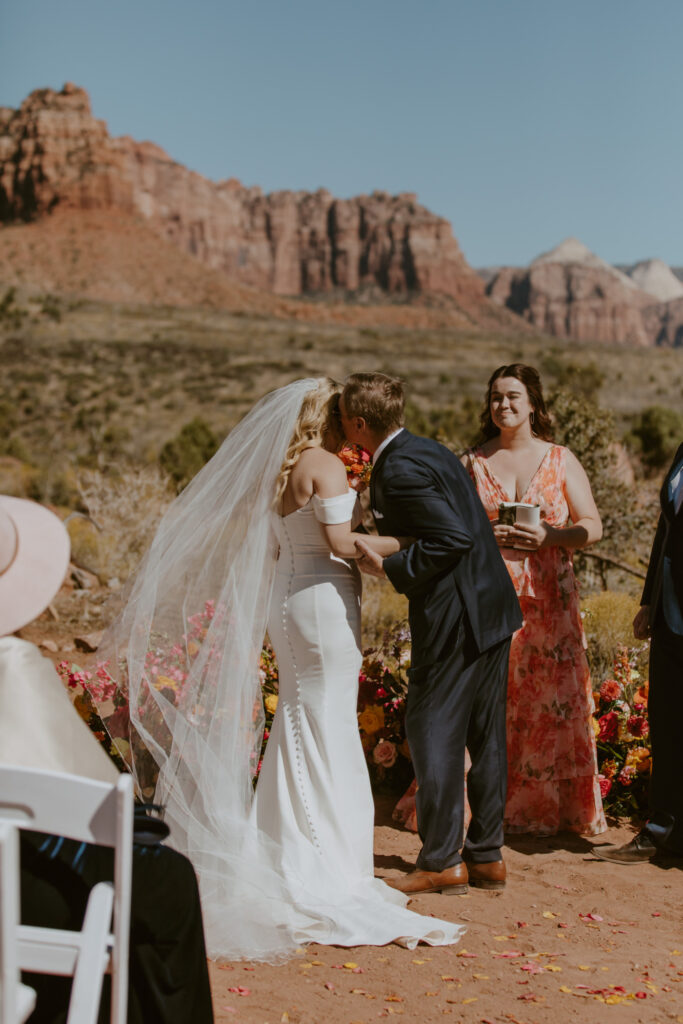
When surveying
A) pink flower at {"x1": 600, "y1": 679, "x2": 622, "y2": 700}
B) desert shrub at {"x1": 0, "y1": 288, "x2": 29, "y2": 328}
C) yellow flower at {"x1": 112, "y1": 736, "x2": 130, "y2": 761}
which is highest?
desert shrub at {"x1": 0, "y1": 288, "x2": 29, "y2": 328}

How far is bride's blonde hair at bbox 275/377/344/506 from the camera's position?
3.85 meters

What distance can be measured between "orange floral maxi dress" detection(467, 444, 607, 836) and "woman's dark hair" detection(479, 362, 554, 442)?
12 cm

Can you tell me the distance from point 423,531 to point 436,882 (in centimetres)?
140

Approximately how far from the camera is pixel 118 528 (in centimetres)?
1040

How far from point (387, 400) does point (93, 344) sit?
1606 inches

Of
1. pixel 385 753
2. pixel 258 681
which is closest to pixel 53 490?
pixel 385 753

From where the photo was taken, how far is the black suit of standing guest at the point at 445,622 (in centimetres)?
373

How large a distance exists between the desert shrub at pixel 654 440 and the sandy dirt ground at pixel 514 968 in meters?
16.5

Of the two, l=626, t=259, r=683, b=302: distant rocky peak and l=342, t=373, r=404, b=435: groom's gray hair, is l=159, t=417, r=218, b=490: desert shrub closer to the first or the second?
l=342, t=373, r=404, b=435: groom's gray hair

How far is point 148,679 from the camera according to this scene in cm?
392

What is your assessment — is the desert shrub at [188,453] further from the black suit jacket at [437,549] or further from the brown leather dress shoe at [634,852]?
the black suit jacket at [437,549]

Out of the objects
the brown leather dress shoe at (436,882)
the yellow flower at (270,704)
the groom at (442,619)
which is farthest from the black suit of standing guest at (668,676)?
the yellow flower at (270,704)

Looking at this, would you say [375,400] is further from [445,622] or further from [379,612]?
[379,612]

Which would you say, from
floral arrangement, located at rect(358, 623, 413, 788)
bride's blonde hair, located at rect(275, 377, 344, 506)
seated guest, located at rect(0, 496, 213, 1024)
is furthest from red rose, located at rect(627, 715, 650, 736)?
seated guest, located at rect(0, 496, 213, 1024)
